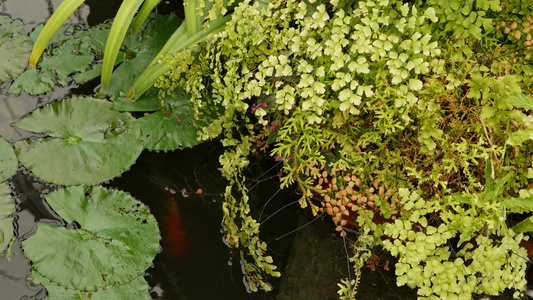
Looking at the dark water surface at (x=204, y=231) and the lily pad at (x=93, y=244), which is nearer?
the lily pad at (x=93, y=244)

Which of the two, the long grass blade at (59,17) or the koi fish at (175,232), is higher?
the long grass blade at (59,17)

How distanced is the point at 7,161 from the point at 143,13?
85cm

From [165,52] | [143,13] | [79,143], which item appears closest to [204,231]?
[79,143]

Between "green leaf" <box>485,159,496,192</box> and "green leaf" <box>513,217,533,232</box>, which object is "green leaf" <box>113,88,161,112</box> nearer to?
"green leaf" <box>485,159,496,192</box>

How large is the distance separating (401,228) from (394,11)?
0.67 metres

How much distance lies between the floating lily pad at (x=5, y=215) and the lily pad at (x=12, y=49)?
616 millimetres

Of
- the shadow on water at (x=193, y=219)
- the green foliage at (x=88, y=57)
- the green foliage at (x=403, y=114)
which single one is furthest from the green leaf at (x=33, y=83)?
the green foliage at (x=403, y=114)

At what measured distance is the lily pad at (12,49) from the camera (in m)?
2.27

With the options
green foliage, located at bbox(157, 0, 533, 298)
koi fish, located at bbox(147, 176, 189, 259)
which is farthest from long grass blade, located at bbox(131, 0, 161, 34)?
koi fish, located at bbox(147, 176, 189, 259)

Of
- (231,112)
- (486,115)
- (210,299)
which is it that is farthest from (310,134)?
(210,299)

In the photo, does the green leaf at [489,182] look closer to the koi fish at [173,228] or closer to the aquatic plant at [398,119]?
the aquatic plant at [398,119]

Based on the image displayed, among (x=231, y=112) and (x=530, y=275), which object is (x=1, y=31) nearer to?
(x=231, y=112)

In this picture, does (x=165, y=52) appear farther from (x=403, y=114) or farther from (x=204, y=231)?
(x=403, y=114)

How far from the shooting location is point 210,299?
180 cm
